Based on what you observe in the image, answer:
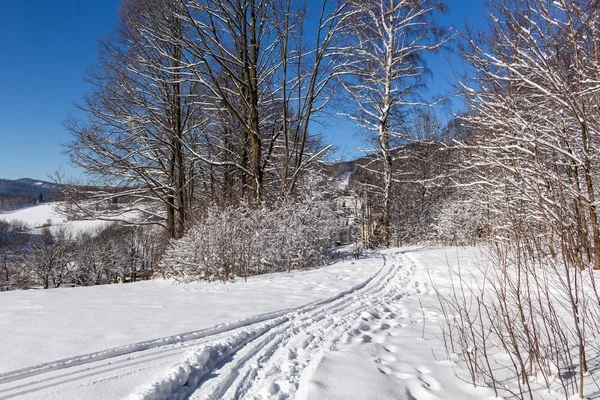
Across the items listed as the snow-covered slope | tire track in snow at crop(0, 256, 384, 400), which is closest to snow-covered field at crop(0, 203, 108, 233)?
the snow-covered slope

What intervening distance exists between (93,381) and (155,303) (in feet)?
8.65

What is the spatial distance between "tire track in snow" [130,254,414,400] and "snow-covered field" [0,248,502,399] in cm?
1

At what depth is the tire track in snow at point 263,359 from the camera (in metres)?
2.30

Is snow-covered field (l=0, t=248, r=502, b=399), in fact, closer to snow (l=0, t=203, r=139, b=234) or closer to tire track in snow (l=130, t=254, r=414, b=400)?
tire track in snow (l=130, t=254, r=414, b=400)

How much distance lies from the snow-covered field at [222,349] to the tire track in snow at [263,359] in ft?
0.03

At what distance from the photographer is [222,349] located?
3002 mm

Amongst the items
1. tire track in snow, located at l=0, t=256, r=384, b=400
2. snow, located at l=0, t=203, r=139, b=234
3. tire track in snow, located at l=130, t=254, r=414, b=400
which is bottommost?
tire track in snow, located at l=130, t=254, r=414, b=400

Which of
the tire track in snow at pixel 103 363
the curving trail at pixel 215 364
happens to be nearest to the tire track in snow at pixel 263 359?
the curving trail at pixel 215 364

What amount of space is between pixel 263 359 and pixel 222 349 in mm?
392

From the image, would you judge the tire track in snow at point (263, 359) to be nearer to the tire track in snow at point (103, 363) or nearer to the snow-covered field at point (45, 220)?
the tire track in snow at point (103, 363)

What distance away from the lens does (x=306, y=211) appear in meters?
9.56

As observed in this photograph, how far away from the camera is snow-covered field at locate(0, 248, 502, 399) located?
2277 millimetres

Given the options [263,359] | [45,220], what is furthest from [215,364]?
[45,220]

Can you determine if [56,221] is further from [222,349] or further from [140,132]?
[222,349]
